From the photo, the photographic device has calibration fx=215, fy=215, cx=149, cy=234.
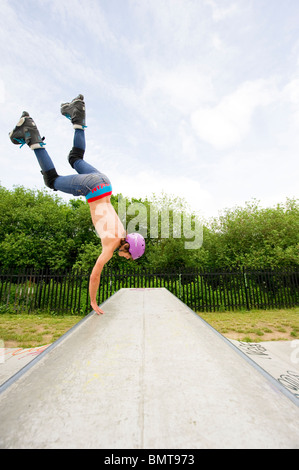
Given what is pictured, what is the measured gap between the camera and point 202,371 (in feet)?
3.41

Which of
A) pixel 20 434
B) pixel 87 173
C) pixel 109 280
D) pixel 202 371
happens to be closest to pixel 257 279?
pixel 109 280

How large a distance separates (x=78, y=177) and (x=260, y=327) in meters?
6.34

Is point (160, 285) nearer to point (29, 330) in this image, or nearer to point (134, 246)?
point (29, 330)

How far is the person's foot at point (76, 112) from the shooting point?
3.29 m

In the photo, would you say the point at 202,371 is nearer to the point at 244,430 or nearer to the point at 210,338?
the point at 244,430

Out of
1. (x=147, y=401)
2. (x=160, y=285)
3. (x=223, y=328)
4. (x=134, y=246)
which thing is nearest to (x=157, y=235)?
(x=160, y=285)

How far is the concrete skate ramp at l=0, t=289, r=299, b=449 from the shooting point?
642mm

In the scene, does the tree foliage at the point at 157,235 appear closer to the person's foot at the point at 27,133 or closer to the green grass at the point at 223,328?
the green grass at the point at 223,328

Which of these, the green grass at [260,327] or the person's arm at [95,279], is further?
the green grass at [260,327]

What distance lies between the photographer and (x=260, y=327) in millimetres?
6238

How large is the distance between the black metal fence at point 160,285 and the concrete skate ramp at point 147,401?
8.09 m

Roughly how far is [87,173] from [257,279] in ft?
32.3

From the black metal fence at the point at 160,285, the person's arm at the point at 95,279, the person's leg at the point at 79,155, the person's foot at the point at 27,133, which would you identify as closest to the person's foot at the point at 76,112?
the person's leg at the point at 79,155

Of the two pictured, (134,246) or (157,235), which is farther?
(157,235)
